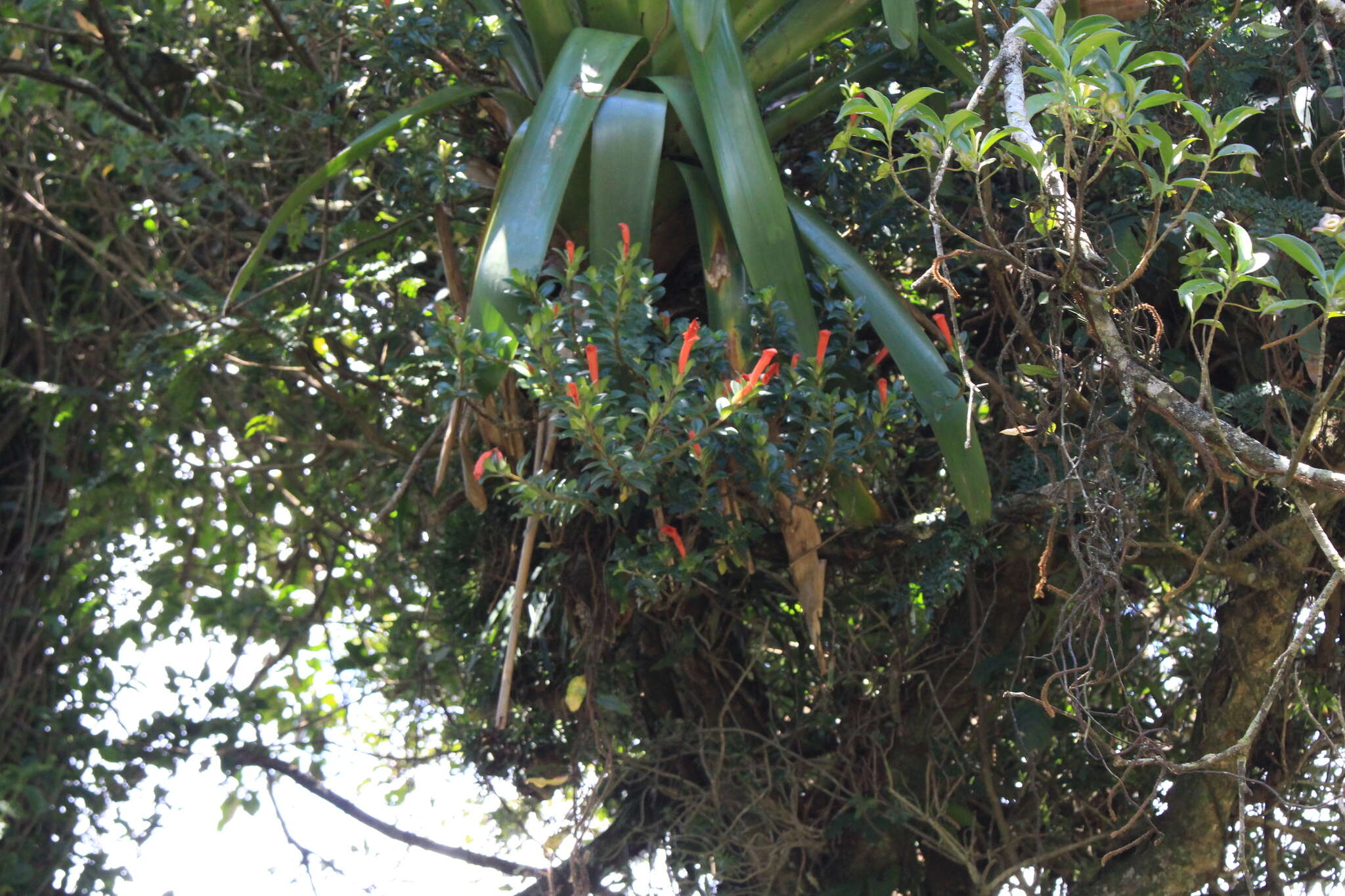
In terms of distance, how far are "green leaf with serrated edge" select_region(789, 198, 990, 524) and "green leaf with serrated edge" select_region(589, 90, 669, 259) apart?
24 cm

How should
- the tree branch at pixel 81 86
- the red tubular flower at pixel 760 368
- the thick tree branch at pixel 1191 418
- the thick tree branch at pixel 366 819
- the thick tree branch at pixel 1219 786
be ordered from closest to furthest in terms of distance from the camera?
the thick tree branch at pixel 1191 418 → the red tubular flower at pixel 760 368 → the thick tree branch at pixel 1219 786 → the thick tree branch at pixel 366 819 → the tree branch at pixel 81 86

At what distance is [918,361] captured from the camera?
1651 mm

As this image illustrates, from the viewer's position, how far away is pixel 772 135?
199 centimetres

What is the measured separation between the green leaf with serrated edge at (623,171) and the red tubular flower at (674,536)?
37cm

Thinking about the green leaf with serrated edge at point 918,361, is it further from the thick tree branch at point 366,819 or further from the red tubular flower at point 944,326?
the thick tree branch at point 366,819

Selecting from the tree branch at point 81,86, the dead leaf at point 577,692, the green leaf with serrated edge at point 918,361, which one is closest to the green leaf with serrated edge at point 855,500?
the green leaf with serrated edge at point 918,361

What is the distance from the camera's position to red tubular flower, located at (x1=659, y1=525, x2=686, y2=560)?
164cm

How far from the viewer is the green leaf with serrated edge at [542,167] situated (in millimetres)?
1564

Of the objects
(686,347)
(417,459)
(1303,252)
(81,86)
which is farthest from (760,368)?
(81,86)

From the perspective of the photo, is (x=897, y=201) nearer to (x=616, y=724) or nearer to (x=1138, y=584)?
(x=1138, y=584)

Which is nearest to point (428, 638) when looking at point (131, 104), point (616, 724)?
point (616, 724)

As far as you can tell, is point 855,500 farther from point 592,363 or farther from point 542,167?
point 542,167

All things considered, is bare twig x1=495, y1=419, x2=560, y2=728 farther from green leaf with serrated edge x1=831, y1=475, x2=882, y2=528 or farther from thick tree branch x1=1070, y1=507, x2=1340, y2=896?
thick tree branch x1=1070, y1=507, x2=1340, y2=896

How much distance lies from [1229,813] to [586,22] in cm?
153
